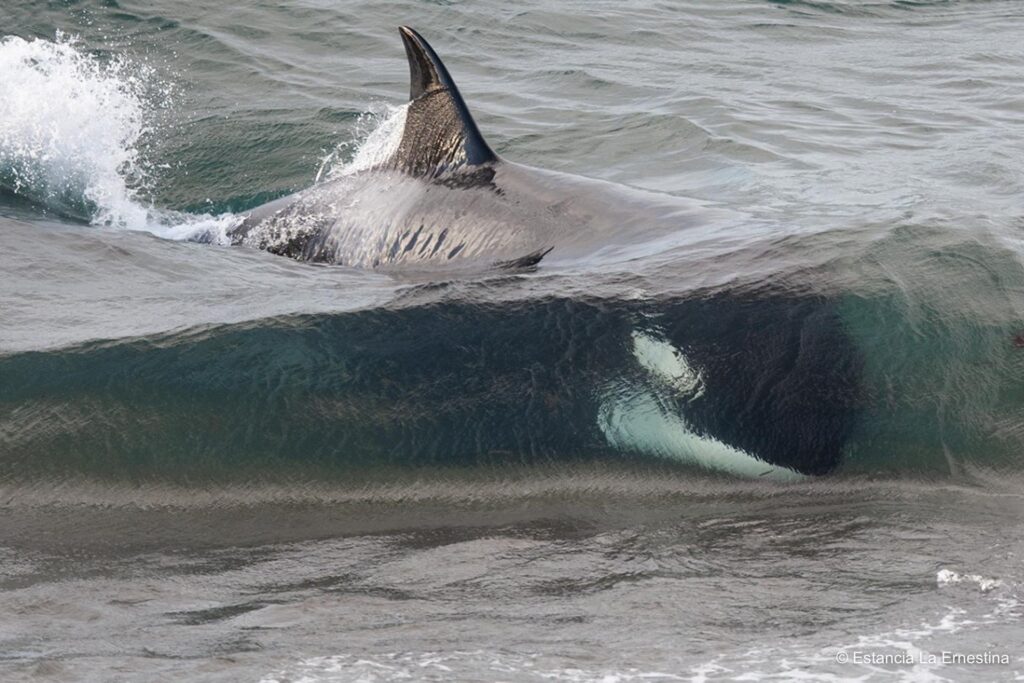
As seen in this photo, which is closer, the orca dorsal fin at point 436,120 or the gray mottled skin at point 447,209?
the gray mottled skin at point 447,209

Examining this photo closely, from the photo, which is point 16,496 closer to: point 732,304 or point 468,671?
point 468,671

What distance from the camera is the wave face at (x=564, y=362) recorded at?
193 inches

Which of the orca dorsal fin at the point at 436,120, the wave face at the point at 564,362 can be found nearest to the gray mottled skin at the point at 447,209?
the orca dorsal fin at the point at 436,120

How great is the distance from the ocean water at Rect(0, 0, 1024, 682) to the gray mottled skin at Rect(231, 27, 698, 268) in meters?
0.24

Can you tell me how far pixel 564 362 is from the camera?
5.20 m

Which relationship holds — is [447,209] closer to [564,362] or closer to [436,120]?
[436,120]

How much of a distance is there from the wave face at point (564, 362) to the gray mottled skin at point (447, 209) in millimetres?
368

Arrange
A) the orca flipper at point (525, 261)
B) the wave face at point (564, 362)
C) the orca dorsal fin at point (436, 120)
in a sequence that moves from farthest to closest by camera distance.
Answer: the orca dorsal fin at point (436, 120) < the orca flipper at point (525, 261) < the wave face at point (564, 362)

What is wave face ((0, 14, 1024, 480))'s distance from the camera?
16.1 ft

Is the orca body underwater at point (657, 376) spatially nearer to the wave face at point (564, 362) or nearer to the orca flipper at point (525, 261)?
the wave face at point (564, 362)

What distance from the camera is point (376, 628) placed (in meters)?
3.75

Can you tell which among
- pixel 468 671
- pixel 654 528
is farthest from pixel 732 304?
pixel 468 671

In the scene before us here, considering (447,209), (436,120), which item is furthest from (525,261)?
(436,120)

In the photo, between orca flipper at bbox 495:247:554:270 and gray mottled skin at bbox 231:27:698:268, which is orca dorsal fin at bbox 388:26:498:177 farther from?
orca flipper at bbox 495:247:554:270
